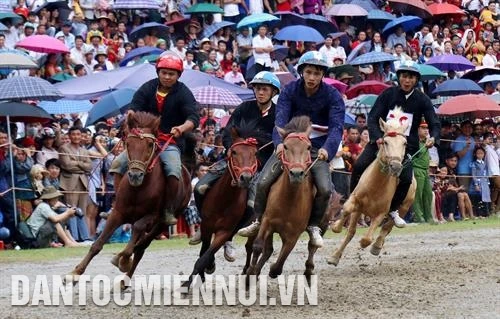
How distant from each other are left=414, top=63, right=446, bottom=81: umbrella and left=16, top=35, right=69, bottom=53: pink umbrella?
8694 mm

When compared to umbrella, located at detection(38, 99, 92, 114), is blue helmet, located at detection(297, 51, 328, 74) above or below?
above

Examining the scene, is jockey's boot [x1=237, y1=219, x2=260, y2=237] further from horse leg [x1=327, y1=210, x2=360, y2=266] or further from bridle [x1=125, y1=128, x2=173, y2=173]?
horse leg [x1=327, y1=210, x2=360, y2=266]

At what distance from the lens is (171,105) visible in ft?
48.9

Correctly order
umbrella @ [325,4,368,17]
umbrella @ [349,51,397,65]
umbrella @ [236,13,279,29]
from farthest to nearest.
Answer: umbrella @ [325,4,368,17]
umbrella @ [236,13,279,29]
umbrella @ [349,51,397,65]

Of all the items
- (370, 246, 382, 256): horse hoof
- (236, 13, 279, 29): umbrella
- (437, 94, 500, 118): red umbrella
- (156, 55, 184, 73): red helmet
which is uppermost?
(156, 55, 184, 73): red helmet

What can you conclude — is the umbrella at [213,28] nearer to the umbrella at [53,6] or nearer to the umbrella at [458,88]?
the umbrella at [53,6]

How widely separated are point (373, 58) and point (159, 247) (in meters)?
10.9

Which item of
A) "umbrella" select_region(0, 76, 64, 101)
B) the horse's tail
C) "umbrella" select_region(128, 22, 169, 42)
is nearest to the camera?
the horse's tail

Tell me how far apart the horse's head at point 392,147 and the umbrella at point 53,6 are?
12.2 m

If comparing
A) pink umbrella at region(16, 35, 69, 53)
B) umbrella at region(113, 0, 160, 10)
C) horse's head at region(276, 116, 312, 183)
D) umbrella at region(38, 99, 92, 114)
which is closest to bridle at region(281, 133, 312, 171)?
horse's head at region(276, 116, 312, 183)

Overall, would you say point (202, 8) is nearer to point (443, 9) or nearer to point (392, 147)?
point (443, 9)

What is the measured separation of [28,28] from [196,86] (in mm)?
3746

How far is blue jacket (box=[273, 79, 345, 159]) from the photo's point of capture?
14602 millimetres

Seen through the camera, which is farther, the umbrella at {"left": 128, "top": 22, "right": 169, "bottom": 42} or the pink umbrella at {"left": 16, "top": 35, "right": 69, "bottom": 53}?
the umbrella at {"left": 128, "top": 22, "right": 169, "bottom": 42}
